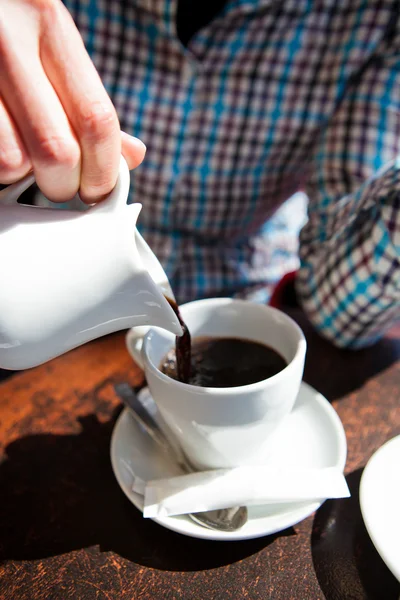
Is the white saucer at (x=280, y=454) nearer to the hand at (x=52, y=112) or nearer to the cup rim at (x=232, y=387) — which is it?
the cup rim at (x=232, y=387)

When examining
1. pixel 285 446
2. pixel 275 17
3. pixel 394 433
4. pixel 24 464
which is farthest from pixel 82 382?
pixel 275 17

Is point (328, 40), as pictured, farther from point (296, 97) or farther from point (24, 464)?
point (24, 464)

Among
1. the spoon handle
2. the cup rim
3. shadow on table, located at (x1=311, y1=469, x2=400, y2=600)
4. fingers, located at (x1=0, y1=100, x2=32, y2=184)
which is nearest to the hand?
fingers, located at (x1=0, y1=100, x2=32, y2=184)

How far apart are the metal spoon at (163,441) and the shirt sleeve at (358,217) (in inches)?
12.5

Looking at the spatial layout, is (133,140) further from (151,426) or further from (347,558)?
(347,558)

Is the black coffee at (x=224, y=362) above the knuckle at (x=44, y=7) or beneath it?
beneath

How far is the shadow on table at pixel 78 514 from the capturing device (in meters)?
0.51

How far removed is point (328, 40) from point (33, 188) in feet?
2.17

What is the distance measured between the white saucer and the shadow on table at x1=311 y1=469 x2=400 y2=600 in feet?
0.11

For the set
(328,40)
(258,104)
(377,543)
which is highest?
(328,40)

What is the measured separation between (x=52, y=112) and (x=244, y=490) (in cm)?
39

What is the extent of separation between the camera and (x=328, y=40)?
0.94m

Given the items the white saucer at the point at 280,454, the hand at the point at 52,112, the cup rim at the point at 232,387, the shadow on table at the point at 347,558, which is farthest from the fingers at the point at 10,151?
the shadow on table at the point at 347,558

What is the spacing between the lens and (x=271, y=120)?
973 mm
